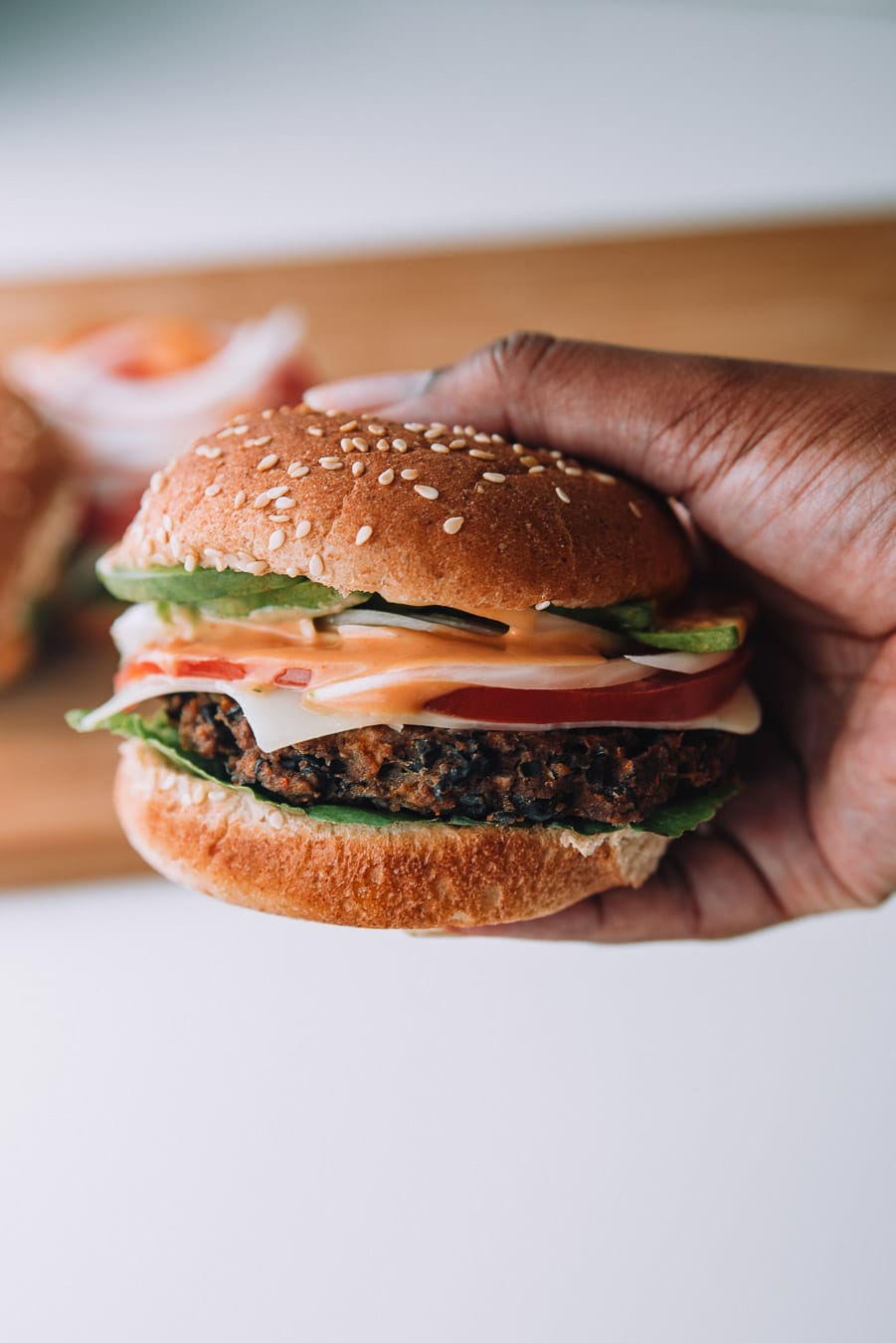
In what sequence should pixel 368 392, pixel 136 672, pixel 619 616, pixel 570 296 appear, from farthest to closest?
pixel 570 296
pixel 368 392
pixel 136 672
pixel 619 616

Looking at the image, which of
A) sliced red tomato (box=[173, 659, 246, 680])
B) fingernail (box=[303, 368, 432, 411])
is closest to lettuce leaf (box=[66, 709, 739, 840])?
sliced red tomato (box=[173, 659, 246, 680])

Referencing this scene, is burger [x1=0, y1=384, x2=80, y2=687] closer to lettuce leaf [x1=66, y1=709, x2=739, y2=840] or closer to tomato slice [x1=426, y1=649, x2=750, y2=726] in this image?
lettuce leaf [x1=66, y1=709, x2=739, y2=840]

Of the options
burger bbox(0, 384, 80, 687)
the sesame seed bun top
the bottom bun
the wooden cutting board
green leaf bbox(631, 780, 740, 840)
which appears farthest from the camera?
the wooden cutting board

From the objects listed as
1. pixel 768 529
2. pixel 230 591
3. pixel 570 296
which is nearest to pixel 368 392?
A: pixel 230 591

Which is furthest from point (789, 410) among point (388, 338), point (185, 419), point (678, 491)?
point (388, 338)

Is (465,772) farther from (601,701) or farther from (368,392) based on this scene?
(368,392)

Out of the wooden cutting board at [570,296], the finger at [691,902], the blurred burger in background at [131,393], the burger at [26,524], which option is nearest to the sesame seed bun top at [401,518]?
the finger at [691,902]

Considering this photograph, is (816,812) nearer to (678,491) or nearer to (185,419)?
(678,491)
